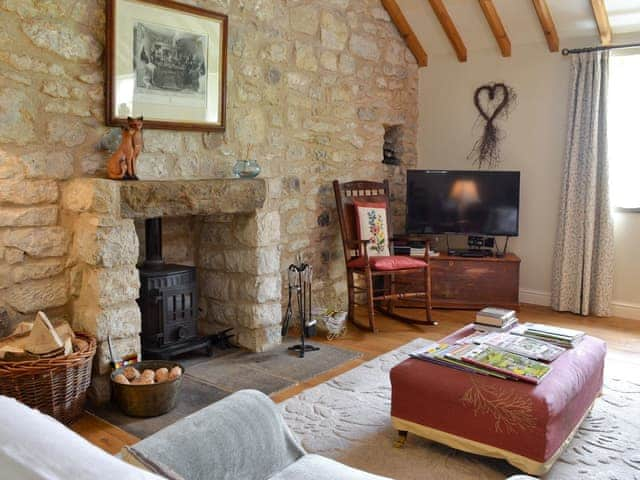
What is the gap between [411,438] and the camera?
2.77 m

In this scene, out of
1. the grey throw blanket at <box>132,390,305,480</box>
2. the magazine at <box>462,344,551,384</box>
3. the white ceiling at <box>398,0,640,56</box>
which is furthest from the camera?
the white ceiling at <box>398,0,640,56</box>

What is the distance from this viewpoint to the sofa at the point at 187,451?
0.89 metres

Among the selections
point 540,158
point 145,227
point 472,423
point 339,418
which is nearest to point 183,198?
point 145,227

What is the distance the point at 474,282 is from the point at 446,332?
2.60 feet

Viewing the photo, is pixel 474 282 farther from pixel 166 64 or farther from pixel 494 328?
pixel 166 64

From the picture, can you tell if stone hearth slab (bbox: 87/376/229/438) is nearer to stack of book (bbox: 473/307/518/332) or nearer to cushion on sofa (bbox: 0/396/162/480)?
stack of book (bbox: 473/307/518/332)

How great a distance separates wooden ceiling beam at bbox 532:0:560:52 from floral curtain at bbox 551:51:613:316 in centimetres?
24

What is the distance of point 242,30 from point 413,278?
2.48m

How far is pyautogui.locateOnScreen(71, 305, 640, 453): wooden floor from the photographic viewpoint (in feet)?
12.5

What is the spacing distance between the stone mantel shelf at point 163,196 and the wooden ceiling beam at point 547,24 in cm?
271

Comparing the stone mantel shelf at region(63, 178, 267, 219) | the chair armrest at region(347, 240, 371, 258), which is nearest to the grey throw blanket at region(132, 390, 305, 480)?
the stone mantel shelf at region(63, 178, 267, 219)

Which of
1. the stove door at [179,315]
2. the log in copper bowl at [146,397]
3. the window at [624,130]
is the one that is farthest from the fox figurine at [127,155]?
the window at [624,130]

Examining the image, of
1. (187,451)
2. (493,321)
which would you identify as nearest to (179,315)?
(493,321)

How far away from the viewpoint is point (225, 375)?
352cm
